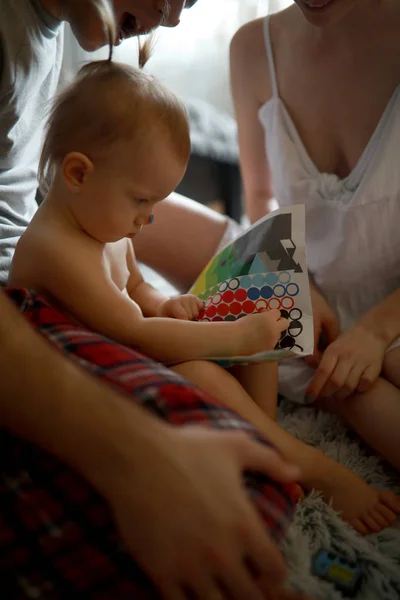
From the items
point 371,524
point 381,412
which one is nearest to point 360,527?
point 371,524

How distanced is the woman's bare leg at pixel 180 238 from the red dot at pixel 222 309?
315 millimetres

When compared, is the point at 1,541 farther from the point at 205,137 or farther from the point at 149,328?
the point at 205,137

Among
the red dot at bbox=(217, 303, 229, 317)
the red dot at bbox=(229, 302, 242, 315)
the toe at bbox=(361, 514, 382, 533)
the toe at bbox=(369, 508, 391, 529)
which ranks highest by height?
the red dot at bbox=(229, 302, 242, 315)

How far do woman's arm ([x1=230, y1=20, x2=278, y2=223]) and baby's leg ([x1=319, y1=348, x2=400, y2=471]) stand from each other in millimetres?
459

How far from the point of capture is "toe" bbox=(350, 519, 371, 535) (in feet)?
2.10

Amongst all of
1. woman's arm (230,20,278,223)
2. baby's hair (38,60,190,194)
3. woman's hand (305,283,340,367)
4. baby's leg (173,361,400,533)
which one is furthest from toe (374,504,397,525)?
woman's arm (230,20,278,223)

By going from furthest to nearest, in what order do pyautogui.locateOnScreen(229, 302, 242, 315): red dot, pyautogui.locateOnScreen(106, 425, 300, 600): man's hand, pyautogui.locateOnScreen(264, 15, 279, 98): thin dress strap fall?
pyautogui.locateOnScreen(264, 15, 279, 98): thin dress strap
pyautogui.locateOnScreen(229, 302, 242, 315): red dot
pyautogui.locateOnScreen(106, 425, 300, 600): man's hand

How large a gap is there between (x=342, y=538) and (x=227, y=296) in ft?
1.12

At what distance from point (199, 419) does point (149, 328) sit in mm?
220

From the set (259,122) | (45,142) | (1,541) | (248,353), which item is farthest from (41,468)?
(259,122)

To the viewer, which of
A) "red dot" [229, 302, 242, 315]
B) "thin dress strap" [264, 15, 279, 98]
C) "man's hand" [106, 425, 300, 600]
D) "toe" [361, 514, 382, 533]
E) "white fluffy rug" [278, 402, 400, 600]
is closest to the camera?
"man's hand" [106, 425, 300, 600]

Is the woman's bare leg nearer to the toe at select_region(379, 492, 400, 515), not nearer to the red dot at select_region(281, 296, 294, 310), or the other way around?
the red dot at select_region(281, 296, 294, 310)

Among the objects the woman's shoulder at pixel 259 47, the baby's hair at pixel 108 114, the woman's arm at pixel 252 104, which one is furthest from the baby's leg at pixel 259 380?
the woman's shoulder at pixel 259 47

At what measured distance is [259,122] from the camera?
1082 millimetres
